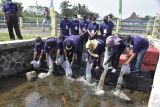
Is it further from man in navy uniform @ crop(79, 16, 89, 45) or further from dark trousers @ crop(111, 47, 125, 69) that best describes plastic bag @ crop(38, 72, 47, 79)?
dark trousers @ crop(111, 47, 125, 69)

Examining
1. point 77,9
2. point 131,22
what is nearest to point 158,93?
point 131,22

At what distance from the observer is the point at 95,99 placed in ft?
23.2

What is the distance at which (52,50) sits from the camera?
9461 millimetres

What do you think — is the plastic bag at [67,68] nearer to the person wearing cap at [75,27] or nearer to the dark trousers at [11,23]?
the person wearing cap at [75,27]

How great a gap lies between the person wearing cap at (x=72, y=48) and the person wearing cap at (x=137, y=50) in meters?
1.84

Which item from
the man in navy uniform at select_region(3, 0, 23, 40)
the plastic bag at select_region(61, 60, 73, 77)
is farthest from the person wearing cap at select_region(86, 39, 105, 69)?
the man in navy uniform at select_region(3, 0, 23, 40)

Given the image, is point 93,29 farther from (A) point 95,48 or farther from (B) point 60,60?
(A) point 95,48

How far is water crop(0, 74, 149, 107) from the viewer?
6703mm

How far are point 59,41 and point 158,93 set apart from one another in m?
6.27

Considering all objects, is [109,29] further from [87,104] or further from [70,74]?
[87,104]

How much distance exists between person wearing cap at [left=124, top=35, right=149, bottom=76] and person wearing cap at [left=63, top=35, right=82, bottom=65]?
1.84 meters

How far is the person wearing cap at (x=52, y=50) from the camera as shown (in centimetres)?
906

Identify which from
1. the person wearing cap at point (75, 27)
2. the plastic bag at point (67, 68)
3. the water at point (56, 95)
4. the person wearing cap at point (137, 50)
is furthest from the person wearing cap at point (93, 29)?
the person wearing cap at point (137, 50)

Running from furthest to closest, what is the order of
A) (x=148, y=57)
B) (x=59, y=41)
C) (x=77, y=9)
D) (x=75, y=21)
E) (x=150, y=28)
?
1. (x=77, y=9)
2. (x=150, y=28)
3. (x=75, y=21)
4. (x=59, y=41)
5. (x=148, y=57)
